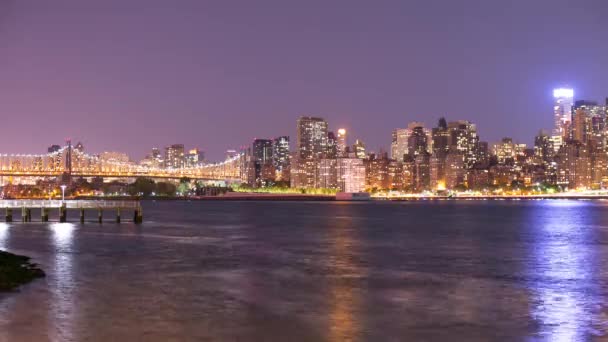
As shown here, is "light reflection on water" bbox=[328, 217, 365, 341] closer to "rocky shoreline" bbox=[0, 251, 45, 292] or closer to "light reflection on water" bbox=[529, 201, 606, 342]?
"light reflection on water" bbox=[529, 201, 606, 342]

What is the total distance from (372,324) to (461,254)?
21860 mm

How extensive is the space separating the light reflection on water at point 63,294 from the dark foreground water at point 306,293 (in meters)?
0.05

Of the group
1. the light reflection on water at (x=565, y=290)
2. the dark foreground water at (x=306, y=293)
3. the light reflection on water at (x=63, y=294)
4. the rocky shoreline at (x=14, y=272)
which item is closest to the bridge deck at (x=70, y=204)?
the dark foreground water at (x=306, y=293)

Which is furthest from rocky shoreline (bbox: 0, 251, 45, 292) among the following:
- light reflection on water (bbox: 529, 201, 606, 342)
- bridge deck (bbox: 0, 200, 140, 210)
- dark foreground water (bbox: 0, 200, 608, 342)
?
bridge deck (bbox: 0, 200, 140, 210)

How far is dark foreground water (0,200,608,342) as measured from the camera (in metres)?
17.3

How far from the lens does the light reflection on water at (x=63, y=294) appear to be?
1738 centimetres

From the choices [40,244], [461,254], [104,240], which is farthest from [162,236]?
[461,254]

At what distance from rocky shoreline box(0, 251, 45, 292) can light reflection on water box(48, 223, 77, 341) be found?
2.31 ft

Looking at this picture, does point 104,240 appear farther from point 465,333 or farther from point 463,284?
point 465,333

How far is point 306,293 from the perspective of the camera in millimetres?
23656

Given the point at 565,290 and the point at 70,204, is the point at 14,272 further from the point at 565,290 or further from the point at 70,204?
the point at 70,204

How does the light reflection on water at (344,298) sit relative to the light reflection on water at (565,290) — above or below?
above

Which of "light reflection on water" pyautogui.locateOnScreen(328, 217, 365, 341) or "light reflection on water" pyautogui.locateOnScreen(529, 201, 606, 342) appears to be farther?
"light reflection on water" pyautogui.locateOnScreen(529, 201, 606, 342)

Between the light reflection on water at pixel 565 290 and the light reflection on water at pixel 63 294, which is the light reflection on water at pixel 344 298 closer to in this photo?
the light reflection on water at pixel 565 290
